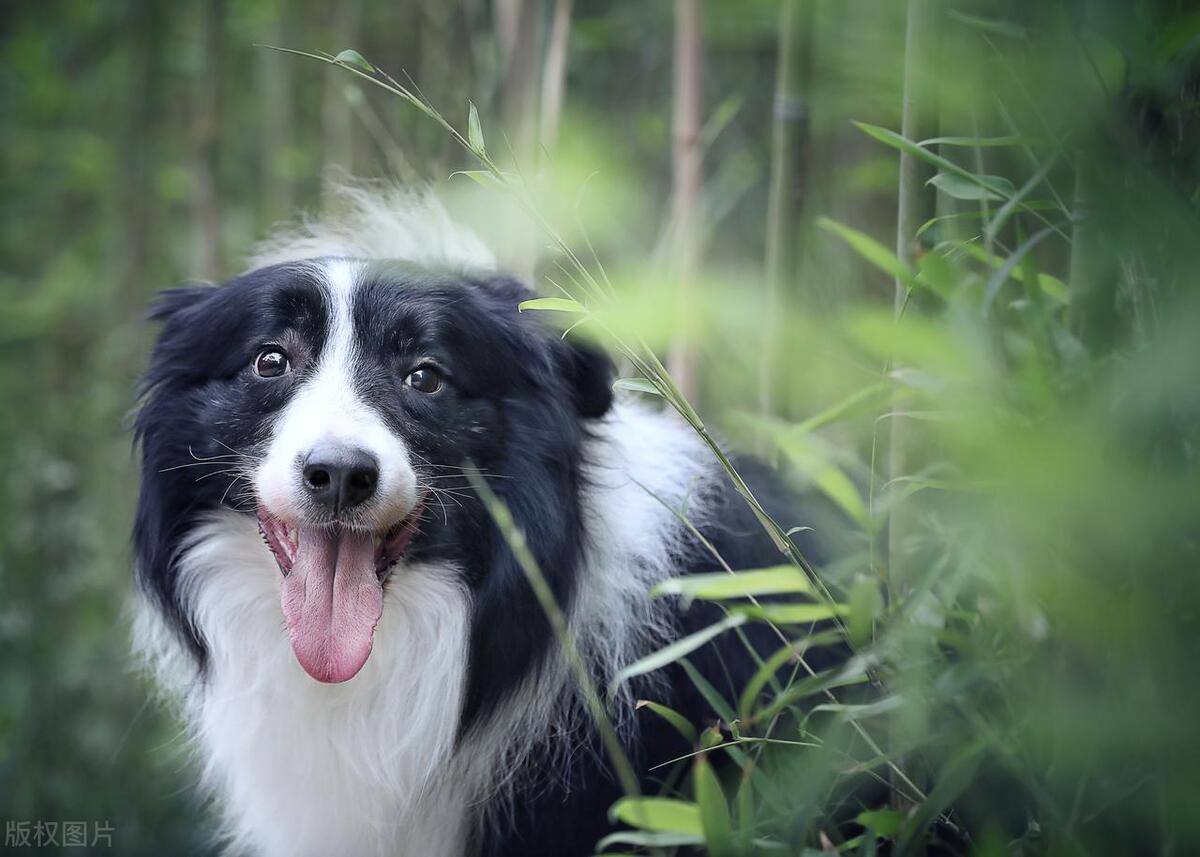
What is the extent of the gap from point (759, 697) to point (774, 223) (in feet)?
3.84

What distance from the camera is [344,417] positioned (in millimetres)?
2033

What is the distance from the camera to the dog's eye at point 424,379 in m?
2.24

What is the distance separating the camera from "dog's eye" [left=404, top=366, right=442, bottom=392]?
224 centimetres

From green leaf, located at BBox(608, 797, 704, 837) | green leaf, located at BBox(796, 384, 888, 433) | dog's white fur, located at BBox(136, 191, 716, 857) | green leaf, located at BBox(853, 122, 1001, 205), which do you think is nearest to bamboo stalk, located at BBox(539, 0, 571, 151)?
dog's white fur, located at BBox(136, 191, 716, 857)

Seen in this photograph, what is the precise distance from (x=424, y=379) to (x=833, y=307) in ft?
6.71

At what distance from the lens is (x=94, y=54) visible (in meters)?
5.36

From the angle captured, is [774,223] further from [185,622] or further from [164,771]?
[164,771]

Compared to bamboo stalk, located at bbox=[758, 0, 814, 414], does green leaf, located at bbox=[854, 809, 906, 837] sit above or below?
below

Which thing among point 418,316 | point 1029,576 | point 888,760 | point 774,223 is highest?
point 774,223

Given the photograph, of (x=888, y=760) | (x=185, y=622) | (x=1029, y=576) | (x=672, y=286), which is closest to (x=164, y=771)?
(x=185, y=622)

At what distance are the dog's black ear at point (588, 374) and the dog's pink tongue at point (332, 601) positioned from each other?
576 millimetres

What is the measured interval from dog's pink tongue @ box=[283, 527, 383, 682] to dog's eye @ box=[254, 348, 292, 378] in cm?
36

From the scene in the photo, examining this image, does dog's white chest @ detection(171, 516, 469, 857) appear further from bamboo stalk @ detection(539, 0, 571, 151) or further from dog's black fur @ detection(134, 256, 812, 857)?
bamboo stalk @ detection(539, 0, 571, 151)

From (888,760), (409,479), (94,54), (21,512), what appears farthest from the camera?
(94,54)
